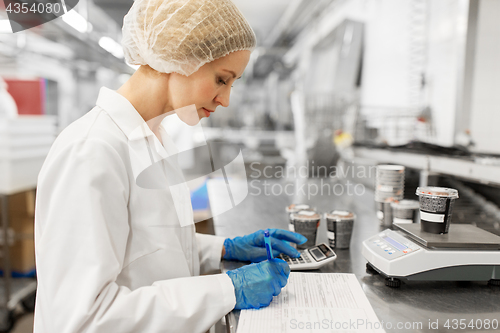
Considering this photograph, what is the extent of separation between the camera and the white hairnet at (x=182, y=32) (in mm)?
911

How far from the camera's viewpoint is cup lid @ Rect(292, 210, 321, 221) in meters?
1.28

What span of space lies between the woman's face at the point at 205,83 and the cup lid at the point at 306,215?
565mm

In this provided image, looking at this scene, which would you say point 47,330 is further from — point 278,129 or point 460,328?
point 278,129

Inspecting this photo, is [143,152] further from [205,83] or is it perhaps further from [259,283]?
[259,283]

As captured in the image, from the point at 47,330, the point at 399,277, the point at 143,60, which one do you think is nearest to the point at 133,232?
the point at 47,330

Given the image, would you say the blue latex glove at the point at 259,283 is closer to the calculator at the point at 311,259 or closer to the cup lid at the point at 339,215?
the calculator at the point at 311,259

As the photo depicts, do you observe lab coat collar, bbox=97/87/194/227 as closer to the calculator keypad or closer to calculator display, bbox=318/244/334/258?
the calculator keypad

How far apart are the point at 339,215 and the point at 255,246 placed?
0.34m

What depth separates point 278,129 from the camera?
31.6 ft

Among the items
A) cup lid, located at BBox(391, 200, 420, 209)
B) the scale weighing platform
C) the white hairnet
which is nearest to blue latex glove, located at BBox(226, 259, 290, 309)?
the scale weighing platform

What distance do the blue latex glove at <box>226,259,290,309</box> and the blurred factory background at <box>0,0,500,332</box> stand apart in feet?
1.38

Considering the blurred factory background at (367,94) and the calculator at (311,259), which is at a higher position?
the blurred factory background at (367,94)

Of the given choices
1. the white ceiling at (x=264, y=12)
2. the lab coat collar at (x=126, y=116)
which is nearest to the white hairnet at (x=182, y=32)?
the lab coat collar at (x=126, y=116)

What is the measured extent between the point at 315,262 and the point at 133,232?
557 millimetres
